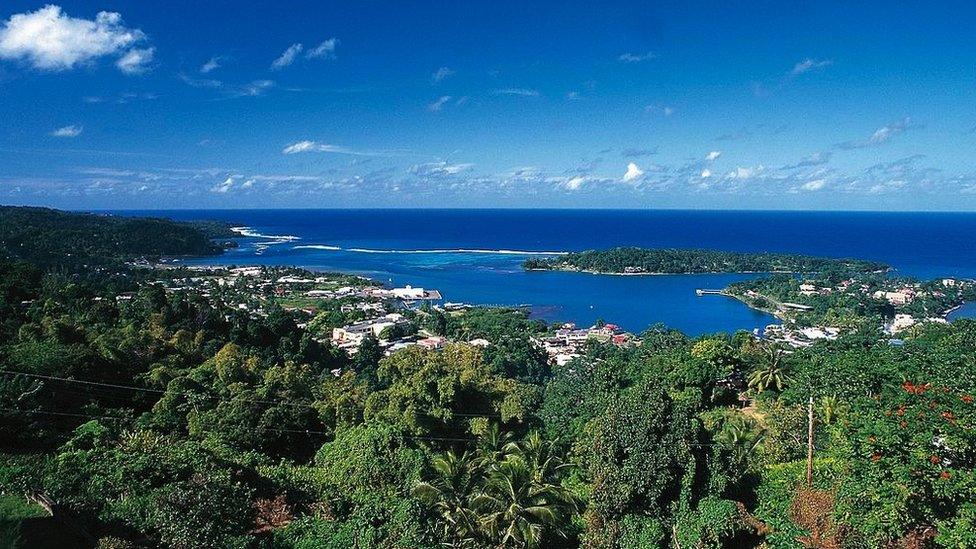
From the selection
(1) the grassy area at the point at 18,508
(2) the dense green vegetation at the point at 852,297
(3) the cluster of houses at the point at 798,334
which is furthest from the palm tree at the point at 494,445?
(2) the dense green vegetation at the point at 852,297

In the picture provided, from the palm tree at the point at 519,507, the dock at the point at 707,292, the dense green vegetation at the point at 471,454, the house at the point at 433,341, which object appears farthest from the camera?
the dock at the point at 707,292

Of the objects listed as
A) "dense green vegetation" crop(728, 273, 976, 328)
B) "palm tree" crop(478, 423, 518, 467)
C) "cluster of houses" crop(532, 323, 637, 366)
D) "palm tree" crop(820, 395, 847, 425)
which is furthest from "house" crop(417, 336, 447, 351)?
"dense green vegetation" crop(728, 273, 976, 328)

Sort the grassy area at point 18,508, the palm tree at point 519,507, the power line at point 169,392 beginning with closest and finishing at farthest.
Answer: the grassy area at point 18,508, the palm tree at point 519,507, the power line at point 169,392

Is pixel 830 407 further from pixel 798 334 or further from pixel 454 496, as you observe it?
pixel 798 334

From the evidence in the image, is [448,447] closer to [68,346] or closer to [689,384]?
[689,384]

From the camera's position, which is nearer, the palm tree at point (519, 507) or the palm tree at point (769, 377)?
the palm tree at point (519, 507)

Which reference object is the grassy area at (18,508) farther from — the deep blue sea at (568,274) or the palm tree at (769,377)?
the deep blue sea at (568,274)

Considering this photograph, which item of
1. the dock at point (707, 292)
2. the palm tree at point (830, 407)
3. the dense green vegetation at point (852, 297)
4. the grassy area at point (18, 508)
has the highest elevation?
the palm tree at point (830, 407)
